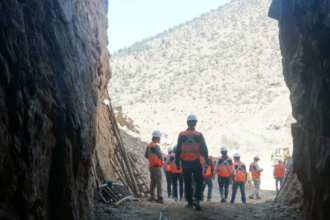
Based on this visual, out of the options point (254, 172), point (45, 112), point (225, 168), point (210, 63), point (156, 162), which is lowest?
point (254, 172)

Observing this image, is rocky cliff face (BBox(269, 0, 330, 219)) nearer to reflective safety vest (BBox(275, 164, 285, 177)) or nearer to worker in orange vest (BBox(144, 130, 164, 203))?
worker in orange vest (BBox(144, 130, 164, 203))

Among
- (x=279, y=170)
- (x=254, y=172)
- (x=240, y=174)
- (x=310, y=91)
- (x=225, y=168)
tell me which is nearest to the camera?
(x=310, y=91)

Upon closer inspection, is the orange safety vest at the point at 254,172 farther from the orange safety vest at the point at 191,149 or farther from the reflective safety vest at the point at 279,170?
the orange safety vest at the point at 191,149

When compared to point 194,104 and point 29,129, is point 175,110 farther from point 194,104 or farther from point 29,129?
point 29,129

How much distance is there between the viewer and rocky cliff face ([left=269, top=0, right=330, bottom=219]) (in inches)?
196

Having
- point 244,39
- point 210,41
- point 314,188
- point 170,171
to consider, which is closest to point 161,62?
point 210,41

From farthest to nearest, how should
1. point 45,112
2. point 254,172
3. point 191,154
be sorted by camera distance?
1. point 254,172
2. point 191,154
3. point 45,112

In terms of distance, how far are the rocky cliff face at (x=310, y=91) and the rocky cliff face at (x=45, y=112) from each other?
11.5ft

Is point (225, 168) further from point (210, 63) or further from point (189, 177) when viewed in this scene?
point (210, 63)

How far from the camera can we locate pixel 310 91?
6.13m

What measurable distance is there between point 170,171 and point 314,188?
7581 millimetres

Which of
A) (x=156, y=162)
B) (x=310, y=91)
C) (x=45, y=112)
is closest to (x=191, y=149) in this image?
(x=156, y=162)

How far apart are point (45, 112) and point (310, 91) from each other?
4.10 metres

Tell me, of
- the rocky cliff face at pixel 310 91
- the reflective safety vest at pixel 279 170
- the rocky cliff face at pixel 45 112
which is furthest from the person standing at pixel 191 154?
the reflective safety vest at pixel 279 170
